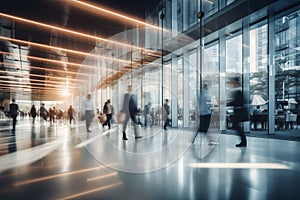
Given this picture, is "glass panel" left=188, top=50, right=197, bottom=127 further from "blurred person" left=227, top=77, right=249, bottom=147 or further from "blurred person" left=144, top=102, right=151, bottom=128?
"blurred person" left=227, top=77, right=249, bottom=147

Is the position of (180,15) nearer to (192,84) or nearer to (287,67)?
(192,84)

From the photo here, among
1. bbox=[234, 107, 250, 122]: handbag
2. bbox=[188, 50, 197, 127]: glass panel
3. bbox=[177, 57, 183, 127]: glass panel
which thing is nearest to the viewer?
bbox=[234, 107, 250, 122]: handbag

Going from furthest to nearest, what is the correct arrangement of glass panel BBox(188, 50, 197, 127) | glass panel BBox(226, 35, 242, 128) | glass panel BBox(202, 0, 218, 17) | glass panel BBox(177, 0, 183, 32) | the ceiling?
1. glass panel BBox(188, 50, 197, 127)
2. glass panel BBox(177, 0, 183, 32)
3. glass panel BBox(226, 35, 242, 128)
4. glass panel BBox(202, 0, 218, 17)
5. the ceiling

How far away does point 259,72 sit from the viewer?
8031 mm

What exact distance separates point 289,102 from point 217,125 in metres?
2.77

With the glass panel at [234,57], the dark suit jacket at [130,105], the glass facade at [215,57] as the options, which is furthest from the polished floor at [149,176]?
the glass panel at [234,57]

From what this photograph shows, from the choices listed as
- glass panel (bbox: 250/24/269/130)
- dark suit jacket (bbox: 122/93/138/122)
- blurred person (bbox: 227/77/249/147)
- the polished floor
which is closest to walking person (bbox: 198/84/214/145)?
blurred person (bbox: 227/77/249/147)

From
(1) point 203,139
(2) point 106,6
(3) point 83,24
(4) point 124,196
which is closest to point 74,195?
(4) point 124,196

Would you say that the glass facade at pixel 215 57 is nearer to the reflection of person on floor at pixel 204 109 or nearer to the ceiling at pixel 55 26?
the ceiling at pixel 55 26

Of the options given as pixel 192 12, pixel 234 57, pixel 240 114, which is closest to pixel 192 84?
pixel 234 57

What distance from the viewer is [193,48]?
412 inches

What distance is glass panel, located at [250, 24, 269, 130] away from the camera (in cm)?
780

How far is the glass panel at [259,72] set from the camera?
25.6ft

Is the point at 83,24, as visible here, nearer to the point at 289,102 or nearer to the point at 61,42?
the point at 61,42
